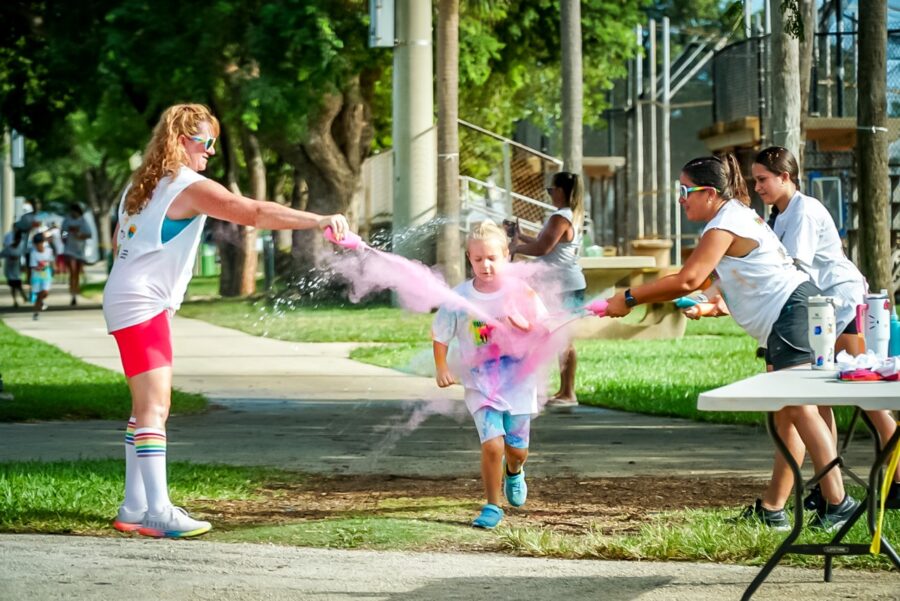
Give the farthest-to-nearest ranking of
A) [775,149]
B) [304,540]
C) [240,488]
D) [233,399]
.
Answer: [233,399] → [240,488] → [775,149] → [304,540]

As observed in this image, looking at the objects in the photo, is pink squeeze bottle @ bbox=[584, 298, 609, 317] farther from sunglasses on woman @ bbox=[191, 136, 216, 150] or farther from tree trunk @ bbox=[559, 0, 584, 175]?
tree trunk @ bbox=[559, 0, 584, 175]

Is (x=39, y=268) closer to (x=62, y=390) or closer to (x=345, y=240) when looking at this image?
(x=62, y=390)

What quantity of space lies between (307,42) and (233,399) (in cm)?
1257

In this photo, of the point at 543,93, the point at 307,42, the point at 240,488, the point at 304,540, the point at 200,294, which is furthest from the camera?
the point at 543,93

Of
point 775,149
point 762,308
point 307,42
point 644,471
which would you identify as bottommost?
point 644,471

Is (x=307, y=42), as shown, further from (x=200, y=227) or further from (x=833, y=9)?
(x=200, y=227)

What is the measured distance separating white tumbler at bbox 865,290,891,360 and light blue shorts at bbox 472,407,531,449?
5.60ft

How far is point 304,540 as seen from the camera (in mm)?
6812

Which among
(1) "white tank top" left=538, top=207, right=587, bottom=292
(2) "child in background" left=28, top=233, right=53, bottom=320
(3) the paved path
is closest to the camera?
(3) the paved path

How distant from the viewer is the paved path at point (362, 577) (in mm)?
5723

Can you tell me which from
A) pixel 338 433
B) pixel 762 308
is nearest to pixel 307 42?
pixel 338 433

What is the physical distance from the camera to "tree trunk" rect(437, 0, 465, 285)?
2194 centimetres

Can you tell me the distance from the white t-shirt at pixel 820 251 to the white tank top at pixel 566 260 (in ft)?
12.9

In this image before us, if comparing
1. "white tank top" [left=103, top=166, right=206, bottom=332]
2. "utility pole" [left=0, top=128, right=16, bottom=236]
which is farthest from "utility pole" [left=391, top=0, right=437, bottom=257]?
"utility pole" [left=0, top=128, right=16, bottom=236]
